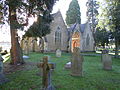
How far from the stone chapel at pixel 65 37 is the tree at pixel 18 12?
13.5 metres

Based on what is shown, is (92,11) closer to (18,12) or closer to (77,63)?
(18,12)

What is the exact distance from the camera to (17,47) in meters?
9.70

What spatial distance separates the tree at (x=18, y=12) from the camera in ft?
25.1

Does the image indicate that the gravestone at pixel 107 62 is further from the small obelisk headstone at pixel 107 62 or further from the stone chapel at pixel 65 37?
the stone chapel at pixel 65 37

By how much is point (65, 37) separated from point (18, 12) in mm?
19343

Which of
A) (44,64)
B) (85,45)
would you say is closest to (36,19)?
(44,64)

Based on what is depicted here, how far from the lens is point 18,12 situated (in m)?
8.91

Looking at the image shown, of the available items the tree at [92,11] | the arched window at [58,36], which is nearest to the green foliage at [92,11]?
the tree at [92,11]

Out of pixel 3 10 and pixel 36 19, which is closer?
pixel 3 10

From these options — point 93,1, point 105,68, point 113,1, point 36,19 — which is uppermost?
point 93,1

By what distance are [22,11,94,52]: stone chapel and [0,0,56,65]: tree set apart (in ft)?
44.4

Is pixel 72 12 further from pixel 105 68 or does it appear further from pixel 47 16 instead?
pixel 105 68

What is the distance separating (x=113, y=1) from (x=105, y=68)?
459 inches

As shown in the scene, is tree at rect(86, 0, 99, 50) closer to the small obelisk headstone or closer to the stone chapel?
the stone chapel
